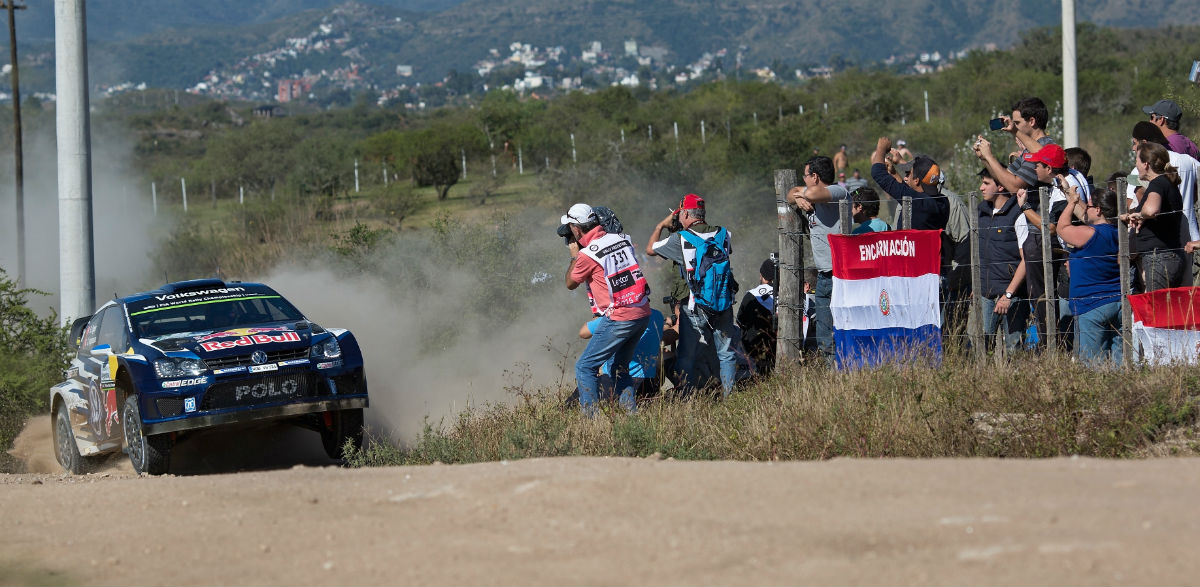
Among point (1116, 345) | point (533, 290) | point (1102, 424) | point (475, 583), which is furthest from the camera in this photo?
point (533, 290)

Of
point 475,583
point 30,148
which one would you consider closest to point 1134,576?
point 475,583

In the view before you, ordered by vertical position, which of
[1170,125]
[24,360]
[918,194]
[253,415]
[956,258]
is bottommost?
[253,415]

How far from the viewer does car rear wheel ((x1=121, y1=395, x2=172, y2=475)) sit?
10.4 m

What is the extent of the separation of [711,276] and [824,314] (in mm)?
1048

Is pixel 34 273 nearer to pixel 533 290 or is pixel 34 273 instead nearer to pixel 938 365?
pixel 533 290

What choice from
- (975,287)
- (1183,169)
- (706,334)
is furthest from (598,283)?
(1183,169)

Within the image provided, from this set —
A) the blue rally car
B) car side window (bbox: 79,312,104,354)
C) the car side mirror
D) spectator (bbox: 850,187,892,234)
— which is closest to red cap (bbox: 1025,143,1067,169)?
spectator (bbox: 850,187,892,234)

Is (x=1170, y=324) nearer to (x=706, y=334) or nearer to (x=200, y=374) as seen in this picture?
(x=706, y=334)

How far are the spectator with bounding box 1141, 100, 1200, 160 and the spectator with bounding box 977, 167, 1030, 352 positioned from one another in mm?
1328

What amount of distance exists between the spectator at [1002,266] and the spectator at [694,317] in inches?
84.0

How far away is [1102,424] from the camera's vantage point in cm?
832

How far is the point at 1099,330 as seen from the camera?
995 cm

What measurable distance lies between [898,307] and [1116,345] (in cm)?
171

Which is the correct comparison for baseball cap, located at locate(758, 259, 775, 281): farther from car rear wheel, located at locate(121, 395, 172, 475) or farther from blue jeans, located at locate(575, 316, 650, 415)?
car rear wheel, located at locate(121, 395, 172, 475)
